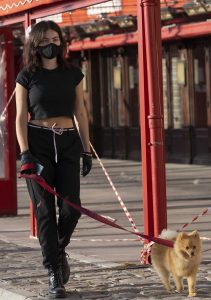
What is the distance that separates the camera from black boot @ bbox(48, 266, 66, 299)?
27.0 ft

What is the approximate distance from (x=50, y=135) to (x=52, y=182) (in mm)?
361

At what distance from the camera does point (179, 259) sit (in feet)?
25.8

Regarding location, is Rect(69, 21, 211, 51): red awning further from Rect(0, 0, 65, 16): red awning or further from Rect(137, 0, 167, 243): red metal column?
Rect(137, 0, 167, 243): red metal column

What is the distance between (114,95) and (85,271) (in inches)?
731

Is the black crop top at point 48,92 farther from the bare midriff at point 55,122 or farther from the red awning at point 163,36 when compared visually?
the red awning at point 163,36

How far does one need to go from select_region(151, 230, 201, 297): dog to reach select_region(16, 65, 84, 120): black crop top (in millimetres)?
1255

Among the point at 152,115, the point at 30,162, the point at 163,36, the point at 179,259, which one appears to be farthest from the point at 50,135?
the point at 163,36

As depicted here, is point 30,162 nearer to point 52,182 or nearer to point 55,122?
point 52,182

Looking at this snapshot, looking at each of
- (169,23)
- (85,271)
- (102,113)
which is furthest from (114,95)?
(85,271)

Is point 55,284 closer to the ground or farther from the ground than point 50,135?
closer to the ground

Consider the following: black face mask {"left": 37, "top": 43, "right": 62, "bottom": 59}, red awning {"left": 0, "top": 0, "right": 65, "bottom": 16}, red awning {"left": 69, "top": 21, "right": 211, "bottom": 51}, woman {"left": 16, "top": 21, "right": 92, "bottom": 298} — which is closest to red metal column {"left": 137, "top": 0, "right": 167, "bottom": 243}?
woman {"left": 16, "top": 21, "right": 92, "bottom": 298}

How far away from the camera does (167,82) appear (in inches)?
993

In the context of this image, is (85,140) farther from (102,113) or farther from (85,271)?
(102,113)

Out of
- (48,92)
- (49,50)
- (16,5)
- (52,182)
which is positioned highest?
(16,5)
